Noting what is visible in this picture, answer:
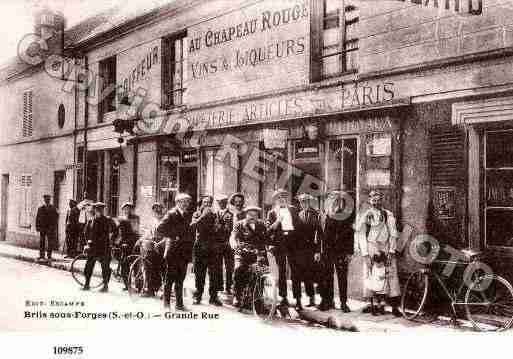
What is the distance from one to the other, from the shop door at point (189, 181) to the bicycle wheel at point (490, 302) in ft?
18.5

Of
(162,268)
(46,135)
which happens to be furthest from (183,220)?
(46,135)

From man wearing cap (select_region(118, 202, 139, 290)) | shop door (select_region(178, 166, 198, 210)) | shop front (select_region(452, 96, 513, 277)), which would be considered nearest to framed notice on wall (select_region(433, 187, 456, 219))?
shop front (select_region(452, 96, 513, 277))

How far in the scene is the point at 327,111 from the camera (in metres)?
7.91

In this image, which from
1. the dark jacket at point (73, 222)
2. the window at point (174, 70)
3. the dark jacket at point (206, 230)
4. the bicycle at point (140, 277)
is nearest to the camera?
the dark jacket at point (206, 230)

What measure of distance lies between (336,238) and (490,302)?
1837 millimetres

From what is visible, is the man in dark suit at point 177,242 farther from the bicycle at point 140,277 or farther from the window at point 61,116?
the window at point 61,116

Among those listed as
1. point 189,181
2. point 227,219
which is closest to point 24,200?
point 189,181

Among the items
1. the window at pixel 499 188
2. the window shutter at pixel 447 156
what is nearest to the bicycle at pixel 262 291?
the window shutter at pixel 447 156

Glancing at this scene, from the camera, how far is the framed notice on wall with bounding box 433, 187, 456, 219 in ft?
21.3

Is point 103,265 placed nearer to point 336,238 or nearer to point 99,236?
point 99,236

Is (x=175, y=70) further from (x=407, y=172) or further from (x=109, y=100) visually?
(x=407, y=172)

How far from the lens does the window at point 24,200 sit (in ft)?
45.5

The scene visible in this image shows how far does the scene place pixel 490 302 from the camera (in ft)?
18.9

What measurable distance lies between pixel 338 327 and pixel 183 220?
2181 mm
